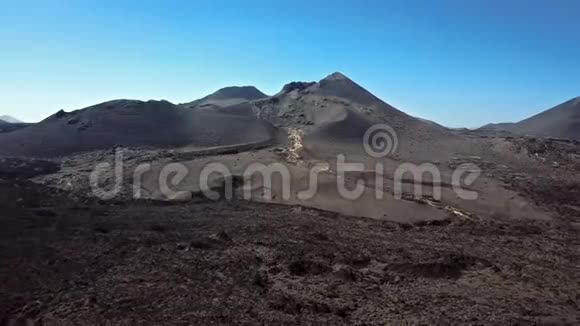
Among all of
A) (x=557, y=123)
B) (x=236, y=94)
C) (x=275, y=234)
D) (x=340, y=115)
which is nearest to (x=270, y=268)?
(x=275, y=234)

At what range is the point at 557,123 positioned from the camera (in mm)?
66375

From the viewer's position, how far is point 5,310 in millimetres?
8391

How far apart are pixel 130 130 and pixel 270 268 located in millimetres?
23276

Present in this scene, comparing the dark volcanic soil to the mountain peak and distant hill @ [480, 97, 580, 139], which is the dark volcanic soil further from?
distant hill @ [480, 97, 580, 139]

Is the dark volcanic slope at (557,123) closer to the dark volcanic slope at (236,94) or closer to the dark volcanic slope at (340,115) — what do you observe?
the dark volcanic slope at (340,115)

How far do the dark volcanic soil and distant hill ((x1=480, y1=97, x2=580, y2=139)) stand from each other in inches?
2095

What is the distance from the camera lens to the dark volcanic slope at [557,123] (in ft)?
205

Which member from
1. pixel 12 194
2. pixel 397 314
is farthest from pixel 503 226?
pixel 12 194

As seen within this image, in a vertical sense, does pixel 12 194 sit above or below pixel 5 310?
above

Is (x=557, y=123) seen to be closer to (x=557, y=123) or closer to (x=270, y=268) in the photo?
(x=557, y=123)

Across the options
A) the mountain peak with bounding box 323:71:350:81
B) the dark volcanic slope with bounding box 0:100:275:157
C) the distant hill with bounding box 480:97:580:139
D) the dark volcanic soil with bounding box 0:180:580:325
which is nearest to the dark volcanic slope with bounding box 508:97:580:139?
the distant hill with bounding box 480:97:580:139

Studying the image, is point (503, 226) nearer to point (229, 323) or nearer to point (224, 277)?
point (224, 277)

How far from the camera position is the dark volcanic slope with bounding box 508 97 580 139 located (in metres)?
62.4

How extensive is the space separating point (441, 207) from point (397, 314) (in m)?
9.87
